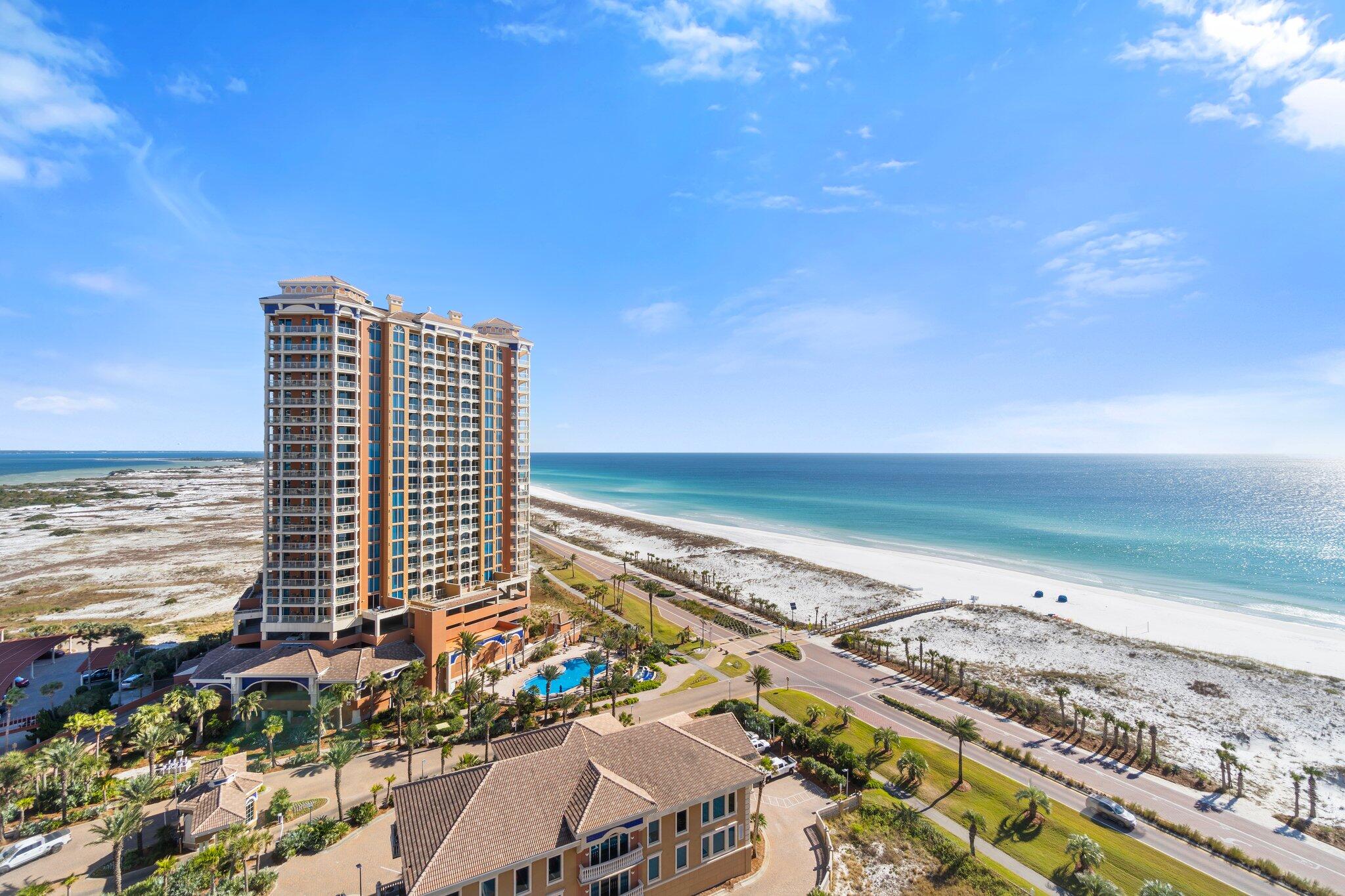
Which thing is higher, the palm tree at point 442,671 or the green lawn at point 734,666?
the palm tree at point 442,671

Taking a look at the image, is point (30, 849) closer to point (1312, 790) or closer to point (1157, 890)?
point (1157, 890)

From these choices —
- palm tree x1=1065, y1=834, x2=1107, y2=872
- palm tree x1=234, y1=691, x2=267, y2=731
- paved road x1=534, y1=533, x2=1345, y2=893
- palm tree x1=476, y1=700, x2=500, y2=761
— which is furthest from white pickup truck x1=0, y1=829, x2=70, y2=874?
palm tree x1=1065, y1=834, x2=1107, y2=872

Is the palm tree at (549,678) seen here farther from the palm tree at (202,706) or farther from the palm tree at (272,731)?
the palm tree at (202,706)

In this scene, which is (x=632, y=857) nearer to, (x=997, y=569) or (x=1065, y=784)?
(x=1065, y=784)

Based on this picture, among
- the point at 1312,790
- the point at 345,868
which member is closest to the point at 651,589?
the point at 345,868

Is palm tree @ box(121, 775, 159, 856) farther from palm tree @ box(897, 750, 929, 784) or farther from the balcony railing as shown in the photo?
palm tree @ box(897, 750, 929, 784)

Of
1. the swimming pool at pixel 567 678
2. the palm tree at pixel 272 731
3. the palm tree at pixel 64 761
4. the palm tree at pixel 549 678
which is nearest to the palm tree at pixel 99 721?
the palm tree at pixel 64 761
